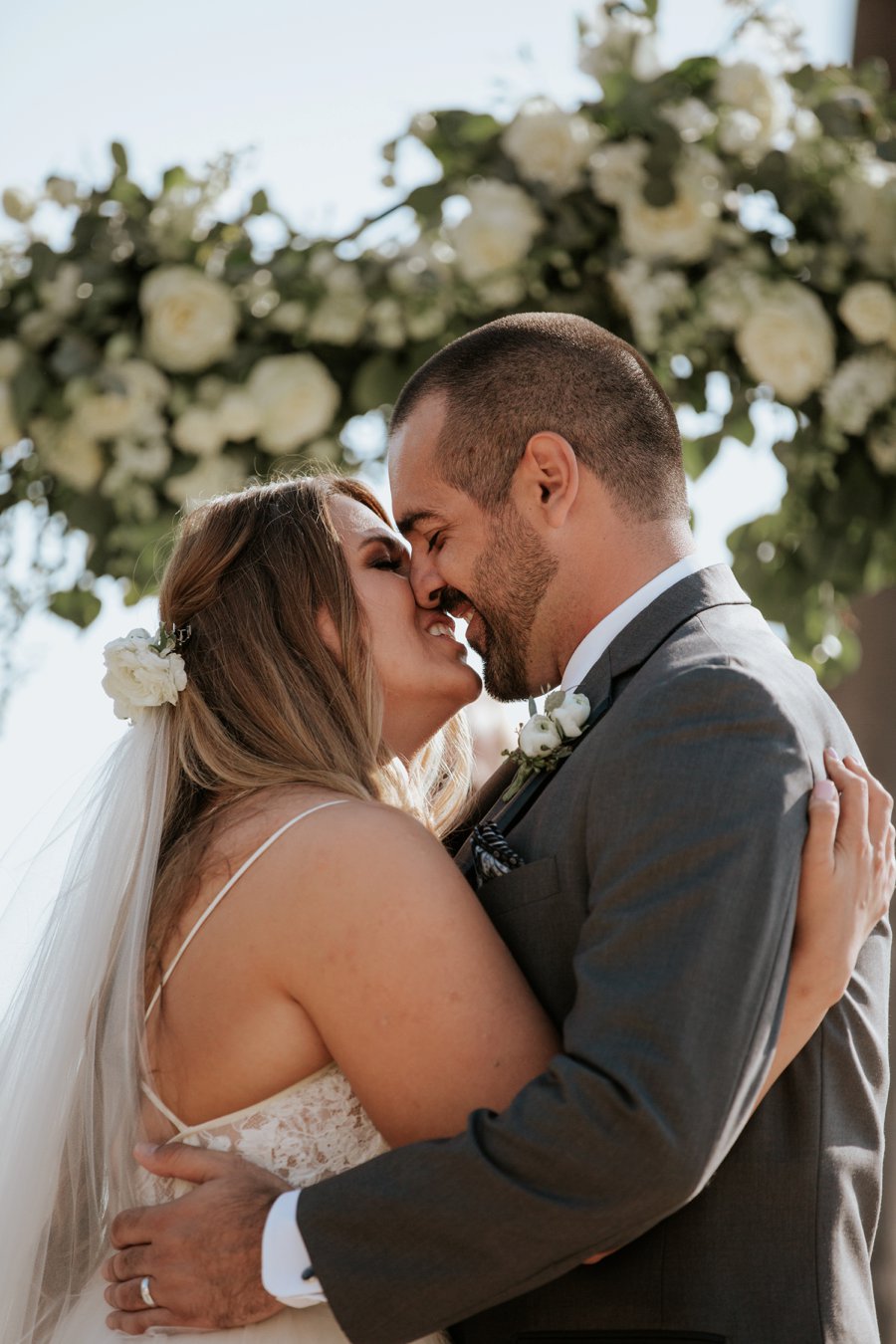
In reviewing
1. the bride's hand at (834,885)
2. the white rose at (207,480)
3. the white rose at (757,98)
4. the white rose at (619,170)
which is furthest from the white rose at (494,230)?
the bride's hand at (834,885)

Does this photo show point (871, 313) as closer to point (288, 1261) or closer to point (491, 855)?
point (491, 855)

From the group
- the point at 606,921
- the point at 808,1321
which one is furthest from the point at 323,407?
the point at 808,1321

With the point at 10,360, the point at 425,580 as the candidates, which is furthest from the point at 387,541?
the point at 10,360

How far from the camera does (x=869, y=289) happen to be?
3.54 m

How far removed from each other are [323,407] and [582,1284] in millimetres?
2083

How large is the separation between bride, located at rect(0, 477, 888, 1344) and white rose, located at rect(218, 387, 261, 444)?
0.26 metres

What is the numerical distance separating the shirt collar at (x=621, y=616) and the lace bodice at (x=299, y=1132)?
946 mm

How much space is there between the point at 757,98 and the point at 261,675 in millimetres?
1813

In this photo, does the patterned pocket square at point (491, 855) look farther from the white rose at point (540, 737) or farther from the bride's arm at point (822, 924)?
the bride's arm at point (822, 924)

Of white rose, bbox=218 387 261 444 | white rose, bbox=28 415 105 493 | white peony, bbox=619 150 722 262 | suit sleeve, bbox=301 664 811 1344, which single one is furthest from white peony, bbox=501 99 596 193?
suit sleeve, bbox=301 664 811 1344

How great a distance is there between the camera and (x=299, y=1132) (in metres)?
2.73

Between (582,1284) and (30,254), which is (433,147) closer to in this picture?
(30,254)

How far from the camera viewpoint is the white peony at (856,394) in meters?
3.51

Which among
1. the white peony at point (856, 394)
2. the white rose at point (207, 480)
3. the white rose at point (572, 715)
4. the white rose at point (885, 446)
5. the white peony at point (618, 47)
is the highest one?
the white peony at point (618, 47)
